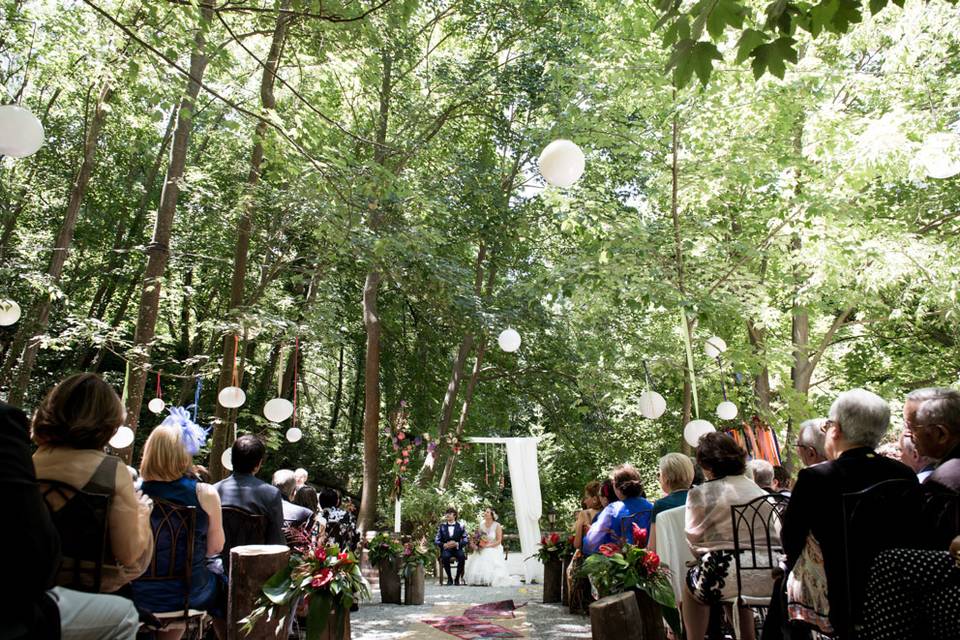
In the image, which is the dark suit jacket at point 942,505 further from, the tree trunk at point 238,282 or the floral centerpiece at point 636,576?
the tree trunk at point 238,282

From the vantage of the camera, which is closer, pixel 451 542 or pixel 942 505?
pixel 942 505

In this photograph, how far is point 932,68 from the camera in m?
10.3

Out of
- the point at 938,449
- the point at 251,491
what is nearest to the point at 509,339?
the point at 251,491

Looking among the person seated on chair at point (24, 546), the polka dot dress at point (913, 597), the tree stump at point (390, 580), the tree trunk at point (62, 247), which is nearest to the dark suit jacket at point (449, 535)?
the tree stump at point (390, 580)

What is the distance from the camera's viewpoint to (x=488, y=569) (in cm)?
1384

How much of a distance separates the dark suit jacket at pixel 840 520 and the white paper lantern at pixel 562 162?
3.80 meters

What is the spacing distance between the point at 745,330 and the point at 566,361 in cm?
369

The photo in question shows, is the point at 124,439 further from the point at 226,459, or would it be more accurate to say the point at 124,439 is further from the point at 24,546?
the point at 24,546

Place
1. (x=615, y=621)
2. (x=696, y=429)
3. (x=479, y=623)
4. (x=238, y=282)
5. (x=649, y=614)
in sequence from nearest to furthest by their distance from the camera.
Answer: (x=615, y=621) < (x=649, y=614) < (x=479, y=623) < (x=696, y=429) < (x=238, y=282)

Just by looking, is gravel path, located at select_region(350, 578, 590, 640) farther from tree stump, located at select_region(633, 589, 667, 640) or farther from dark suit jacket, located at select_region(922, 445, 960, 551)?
dark suit jacket, located at select_region(922, 445, 960, 551)

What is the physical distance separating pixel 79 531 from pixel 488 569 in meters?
12.0

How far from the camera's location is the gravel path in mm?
6828

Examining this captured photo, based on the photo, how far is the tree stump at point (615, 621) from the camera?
11.2ft

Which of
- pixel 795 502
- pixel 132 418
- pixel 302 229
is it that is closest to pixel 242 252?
pixel 302 229
